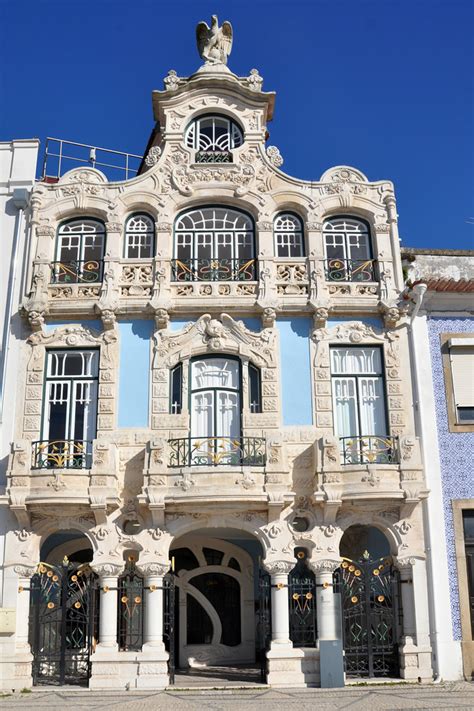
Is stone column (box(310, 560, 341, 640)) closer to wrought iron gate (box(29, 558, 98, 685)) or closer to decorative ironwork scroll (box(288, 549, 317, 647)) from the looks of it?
decorative ironwork scroll (box(288, 549, 317, 647))

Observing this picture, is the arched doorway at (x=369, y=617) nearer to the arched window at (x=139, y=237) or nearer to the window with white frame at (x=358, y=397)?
the window with white frame at (x=358, y=397)

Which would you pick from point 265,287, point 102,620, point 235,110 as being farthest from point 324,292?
point 102,620

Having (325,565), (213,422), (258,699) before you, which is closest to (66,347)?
(213,422)

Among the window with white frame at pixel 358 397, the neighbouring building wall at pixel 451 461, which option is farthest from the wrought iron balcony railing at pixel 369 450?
the neighbouring building wall at pixel 451 461

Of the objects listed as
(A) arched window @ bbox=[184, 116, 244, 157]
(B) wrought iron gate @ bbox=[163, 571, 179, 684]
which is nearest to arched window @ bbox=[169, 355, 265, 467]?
(B) wrought iron gate @ bbox=[163, 571, 179, 684]

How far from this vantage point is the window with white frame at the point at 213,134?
20.1m

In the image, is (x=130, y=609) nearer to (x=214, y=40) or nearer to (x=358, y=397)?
(x=358, y=397)

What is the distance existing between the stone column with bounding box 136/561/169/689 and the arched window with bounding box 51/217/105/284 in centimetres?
706

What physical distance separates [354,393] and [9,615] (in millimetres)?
8964

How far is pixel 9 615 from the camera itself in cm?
1591

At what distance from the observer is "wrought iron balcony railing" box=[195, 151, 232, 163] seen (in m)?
19.8

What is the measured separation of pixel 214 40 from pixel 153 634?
1555cm

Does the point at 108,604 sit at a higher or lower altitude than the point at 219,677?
higher

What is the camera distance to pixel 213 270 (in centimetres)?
1862
